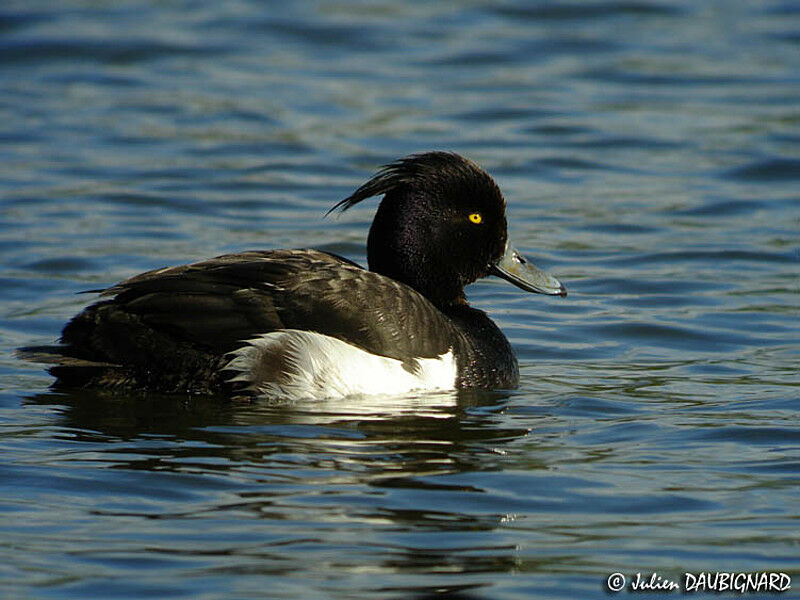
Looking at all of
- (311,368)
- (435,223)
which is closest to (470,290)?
(435,223)

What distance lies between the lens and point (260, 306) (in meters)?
7.04

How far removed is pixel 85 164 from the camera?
12969 mm

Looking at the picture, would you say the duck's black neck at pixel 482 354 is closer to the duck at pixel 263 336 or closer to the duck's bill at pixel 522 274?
the duck at pixel 263 336

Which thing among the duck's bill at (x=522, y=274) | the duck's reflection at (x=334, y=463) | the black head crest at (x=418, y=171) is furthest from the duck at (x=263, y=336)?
the duck's bill at (x=522, y=274)

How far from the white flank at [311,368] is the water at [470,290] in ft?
0.35

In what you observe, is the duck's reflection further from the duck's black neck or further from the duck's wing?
the duck's wing

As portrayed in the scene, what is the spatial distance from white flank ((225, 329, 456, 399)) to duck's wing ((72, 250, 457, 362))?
4 cm

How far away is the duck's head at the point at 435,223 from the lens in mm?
7719

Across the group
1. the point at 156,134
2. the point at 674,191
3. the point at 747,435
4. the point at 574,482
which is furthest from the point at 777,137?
the point at 574,482

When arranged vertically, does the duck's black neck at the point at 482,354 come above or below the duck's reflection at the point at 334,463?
above

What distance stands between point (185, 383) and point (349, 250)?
3.91 metres

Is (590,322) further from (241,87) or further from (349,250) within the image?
(241,87)

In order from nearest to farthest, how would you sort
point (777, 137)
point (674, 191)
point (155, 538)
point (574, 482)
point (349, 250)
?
1. point (155, 538)
2. point (574, 482)
3. point (349, 250)
4. point (674, 191)
5. point (777, 137)

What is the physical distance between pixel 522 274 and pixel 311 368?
1.67 meters
